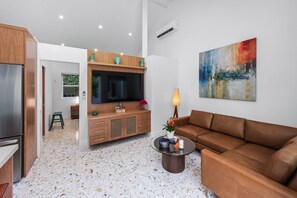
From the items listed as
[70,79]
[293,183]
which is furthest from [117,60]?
[70,79]

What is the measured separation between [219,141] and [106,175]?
6.62 feet

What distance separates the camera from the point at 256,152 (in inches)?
77.6

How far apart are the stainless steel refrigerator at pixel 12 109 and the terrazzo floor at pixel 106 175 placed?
0.42 m

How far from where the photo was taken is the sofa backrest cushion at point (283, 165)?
114 centimetres

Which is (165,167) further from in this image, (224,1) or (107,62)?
(224,1)

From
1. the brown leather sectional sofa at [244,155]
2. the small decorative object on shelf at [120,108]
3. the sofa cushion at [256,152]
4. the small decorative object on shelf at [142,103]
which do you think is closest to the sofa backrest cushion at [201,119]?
the brown leather sectional sofa at [244,155]

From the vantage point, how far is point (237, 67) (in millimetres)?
2768

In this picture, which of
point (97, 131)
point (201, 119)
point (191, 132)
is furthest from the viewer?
point (201, 119)

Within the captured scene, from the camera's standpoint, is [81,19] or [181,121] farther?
[81,19]

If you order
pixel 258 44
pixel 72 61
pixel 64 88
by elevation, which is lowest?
pixel 64 88

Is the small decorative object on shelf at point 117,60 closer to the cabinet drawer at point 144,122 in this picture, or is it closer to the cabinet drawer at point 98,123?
the cabinet drawer at point 98,123

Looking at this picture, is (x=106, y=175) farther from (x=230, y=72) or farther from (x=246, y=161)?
(x=230, y=72)

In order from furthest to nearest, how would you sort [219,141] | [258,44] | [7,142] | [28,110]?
[258,44], [219,141], [28,110], [7,142]

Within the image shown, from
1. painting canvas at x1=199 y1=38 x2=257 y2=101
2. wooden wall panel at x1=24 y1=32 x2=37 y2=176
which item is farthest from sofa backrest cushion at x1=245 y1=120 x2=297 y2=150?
wooden wall panel at x1=24 y1=32 x2=37 y2=176
